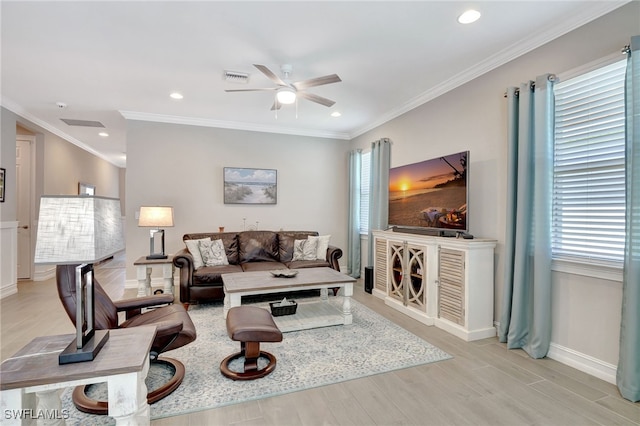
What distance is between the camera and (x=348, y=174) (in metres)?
6.17

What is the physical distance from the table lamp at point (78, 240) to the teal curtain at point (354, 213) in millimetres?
4641

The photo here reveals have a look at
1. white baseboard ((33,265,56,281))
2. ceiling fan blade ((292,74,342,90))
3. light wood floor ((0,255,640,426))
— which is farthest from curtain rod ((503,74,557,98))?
white baseboard ((33,265,56,281))

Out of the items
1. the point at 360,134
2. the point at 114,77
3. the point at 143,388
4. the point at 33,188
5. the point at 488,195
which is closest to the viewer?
the point at 143,388

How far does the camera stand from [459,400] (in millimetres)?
2115

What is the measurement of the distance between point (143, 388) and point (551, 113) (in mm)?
3570

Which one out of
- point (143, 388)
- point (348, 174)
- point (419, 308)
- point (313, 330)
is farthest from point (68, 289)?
point (348, 174)

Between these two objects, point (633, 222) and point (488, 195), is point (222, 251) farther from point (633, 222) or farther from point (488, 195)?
point (633, 222)

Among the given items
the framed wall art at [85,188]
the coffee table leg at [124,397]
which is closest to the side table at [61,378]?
the coffee table leg at [124,397]

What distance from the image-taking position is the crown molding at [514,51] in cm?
235

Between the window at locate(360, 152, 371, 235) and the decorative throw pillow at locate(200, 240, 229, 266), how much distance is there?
261cm

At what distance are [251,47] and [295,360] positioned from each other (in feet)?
9.51

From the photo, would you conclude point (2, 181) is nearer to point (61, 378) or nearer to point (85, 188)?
point (85, 188)

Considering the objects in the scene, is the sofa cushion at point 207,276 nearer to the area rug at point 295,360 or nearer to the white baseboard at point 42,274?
the area rug at point 295,360

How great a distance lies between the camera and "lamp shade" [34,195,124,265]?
1.38m
